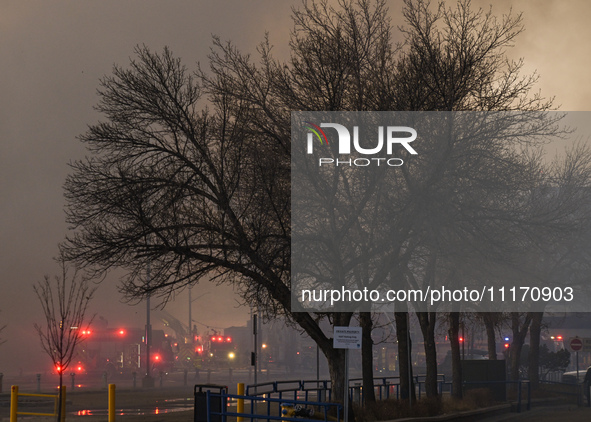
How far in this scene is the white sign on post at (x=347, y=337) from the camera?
55.4ft

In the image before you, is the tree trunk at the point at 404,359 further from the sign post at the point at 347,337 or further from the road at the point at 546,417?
the sign post at the point at 347,337

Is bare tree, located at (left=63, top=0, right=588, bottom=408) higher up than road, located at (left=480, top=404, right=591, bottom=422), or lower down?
higher up

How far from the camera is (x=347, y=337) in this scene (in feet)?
55.9

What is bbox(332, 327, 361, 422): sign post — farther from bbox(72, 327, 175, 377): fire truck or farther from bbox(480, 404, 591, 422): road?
bbox(72, 327, 175, 377): fire truck

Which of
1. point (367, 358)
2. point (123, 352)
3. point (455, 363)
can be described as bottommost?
point (455, 363)

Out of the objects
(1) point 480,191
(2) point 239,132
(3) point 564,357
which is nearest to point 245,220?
(2) point 239,132

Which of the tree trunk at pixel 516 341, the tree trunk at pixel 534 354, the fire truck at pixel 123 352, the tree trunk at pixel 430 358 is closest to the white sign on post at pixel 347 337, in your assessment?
the tree trunk at pixel 430 358

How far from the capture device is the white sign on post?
55.4 feet

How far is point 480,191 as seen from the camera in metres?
21.4

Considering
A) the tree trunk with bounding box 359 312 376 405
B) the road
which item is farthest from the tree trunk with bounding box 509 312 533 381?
the tree trunk with bounding box 359 312 376 405

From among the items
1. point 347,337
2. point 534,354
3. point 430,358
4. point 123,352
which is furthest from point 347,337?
point 123,352

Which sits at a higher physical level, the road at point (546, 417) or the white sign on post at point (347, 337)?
the white sign on post at point (347, 337)

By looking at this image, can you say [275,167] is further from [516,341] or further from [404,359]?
[516,341]

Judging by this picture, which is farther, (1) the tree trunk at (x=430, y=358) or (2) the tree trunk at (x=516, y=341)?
(2) the tree trunk at (x=516, y=341)
